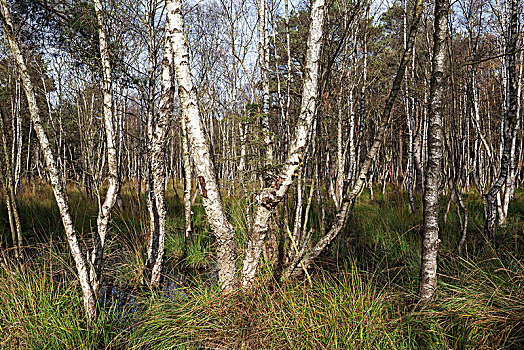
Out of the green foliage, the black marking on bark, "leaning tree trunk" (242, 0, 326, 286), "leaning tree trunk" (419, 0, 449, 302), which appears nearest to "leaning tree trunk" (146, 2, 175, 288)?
the green foliage

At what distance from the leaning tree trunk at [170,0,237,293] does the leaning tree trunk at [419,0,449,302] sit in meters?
1.66

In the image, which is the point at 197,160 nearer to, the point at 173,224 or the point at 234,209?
the point at 234,209

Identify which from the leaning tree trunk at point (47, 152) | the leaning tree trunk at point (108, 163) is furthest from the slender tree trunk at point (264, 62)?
the leaning tree trunk at point (47, 152)

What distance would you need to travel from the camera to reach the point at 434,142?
7.94 ft

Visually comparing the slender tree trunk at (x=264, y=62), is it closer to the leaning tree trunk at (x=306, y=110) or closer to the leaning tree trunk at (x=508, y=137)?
the leaning tree trunk at (x=306, y=110)

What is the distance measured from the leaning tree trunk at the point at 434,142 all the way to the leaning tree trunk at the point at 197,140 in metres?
1.66

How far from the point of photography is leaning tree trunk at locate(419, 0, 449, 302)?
2.41 meters

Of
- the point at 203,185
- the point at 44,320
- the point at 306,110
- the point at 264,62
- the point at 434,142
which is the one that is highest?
the point at 264,62

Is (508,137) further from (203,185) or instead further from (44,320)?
(44,320)

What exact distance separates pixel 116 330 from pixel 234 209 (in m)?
3.39

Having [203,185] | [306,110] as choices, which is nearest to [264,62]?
[306,110]

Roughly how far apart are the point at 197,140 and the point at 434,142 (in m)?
1.92

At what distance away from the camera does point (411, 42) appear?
8.96ft

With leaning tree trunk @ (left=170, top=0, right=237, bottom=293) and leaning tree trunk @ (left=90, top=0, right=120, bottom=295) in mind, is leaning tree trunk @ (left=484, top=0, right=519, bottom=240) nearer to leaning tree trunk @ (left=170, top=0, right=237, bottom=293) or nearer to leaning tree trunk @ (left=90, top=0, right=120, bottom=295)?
leaning tree trunk @ (left=170, top=0, right=237, bottom=293)
